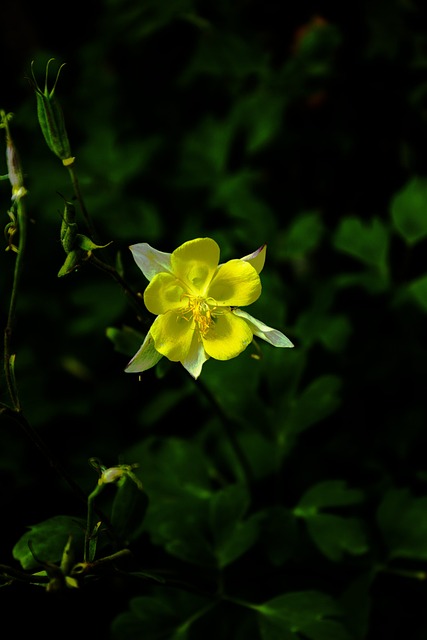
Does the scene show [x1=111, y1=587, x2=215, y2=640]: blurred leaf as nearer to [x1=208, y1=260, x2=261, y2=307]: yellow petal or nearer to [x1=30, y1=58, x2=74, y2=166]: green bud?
[x1=208, y1=260, x2=261, y2=307]: yellow petal

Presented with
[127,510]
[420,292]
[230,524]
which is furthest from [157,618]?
[420,292]

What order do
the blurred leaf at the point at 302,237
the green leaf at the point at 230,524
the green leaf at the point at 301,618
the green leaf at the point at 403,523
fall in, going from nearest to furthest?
1. the green leaf at the point at 301,618
2. the green leaf at the point at 230,524
3. the green leaf at the point at 403,523
4. the blurred leaf at the point at 302,237

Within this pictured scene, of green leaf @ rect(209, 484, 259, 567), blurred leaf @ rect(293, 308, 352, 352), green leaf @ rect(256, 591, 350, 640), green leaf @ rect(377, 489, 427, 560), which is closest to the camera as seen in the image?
green leaf @ rect(256, 591, 350, 640)

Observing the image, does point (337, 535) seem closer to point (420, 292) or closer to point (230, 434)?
point (230, 434)

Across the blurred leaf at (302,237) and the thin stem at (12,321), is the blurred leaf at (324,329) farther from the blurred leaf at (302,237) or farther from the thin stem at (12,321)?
the thin stem at (12,321)

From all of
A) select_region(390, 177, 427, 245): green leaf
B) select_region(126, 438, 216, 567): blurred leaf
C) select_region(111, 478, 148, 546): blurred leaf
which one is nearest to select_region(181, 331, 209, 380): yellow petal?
select_region(111, 478, 148, 546): blurred leaf

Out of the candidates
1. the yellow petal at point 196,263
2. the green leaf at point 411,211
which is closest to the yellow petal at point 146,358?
the yellow petal at point 196,263

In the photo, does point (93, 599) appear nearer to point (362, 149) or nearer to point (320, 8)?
point (362, 149)
